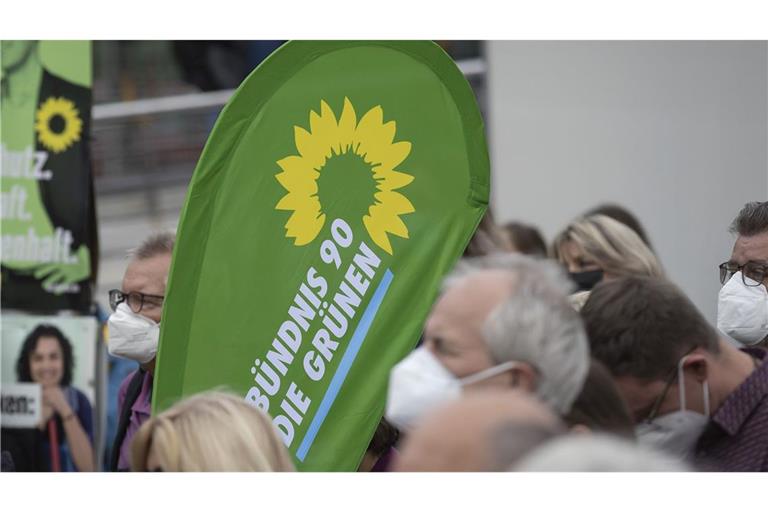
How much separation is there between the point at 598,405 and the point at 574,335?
22 centimetres

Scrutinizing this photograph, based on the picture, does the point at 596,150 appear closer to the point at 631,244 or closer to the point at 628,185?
the point at 628,185

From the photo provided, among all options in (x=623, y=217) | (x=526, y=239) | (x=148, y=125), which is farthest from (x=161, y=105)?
(x=623, y=217)

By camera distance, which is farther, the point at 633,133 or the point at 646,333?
the point at 633,133

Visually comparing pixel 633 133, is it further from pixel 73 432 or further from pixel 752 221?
pixel 73 432

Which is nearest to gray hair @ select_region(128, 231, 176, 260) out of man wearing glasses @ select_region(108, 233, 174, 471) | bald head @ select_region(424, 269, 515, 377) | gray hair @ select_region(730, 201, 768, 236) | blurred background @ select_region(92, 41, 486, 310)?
man wearing glasses @ select_region(108, 233, 174, 471)

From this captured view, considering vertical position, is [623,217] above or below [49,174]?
below

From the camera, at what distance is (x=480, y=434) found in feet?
5.61

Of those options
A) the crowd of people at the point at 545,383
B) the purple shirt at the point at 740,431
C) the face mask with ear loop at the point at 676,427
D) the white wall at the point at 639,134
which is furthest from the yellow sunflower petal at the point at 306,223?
the white wall at the point at 639,134

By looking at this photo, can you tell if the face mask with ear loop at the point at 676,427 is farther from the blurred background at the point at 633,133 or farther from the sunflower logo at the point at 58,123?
the sunflower logo at the point at 58,123

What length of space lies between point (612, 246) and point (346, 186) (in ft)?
5.47

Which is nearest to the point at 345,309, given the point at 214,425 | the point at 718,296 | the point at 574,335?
the point at 214,425

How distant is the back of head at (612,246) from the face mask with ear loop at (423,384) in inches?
83.1

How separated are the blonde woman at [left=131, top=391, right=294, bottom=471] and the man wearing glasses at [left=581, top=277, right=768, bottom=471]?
742 millimetres

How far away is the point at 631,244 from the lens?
4539 mm
